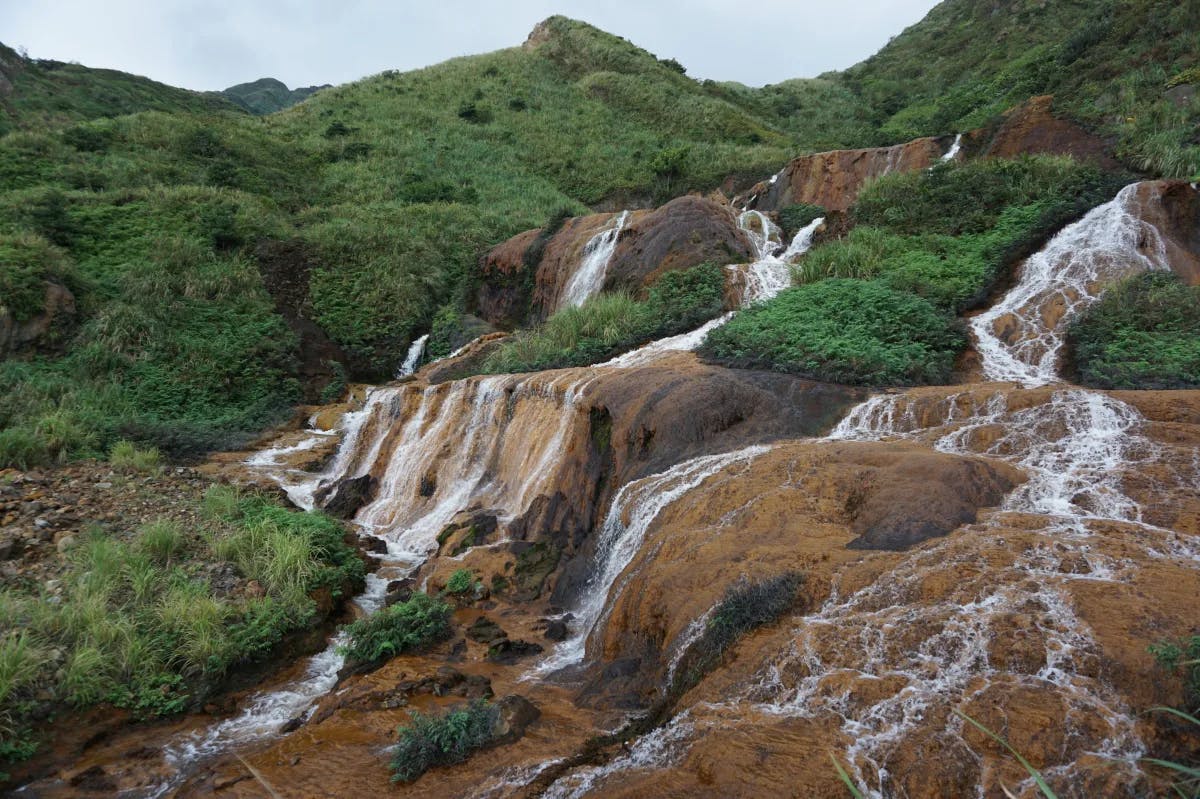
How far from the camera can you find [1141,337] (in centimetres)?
852

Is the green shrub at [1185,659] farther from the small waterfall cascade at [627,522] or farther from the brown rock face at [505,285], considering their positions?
the brown rock face at [505,285]

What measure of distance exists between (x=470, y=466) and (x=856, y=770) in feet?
27.6

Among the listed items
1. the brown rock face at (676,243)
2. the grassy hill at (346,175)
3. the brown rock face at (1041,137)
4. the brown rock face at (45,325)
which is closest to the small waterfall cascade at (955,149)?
the brown rock face at (1041,137)

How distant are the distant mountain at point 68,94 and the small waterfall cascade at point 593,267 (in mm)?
23410

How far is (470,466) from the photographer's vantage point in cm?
1084

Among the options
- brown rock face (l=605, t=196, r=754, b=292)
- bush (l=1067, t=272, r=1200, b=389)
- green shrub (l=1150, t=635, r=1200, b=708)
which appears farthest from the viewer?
brown rock face (l=605, t=196, r=754, b=292)

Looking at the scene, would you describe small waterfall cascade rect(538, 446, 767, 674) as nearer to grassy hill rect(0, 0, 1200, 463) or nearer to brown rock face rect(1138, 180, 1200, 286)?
grassy hill rect(0, 0, 1200, 463)

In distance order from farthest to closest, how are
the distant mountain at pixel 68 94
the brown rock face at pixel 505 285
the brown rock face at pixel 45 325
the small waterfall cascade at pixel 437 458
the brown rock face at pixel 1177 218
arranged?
the distant mountain at pixel 68 94, the brown rock face at pixel 505 285, the brown rock face at pixel 45 325, the brown rock face at pixel 1177 218, the small waterfall cascade at pixel 437 458

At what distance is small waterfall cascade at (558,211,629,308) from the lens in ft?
56.5

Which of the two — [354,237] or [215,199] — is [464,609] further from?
[215,199]

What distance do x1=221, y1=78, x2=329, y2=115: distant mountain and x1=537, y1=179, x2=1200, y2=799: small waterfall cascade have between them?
85.8 meters

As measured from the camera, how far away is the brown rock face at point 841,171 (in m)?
18.7

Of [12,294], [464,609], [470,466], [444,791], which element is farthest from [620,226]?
[444,791]

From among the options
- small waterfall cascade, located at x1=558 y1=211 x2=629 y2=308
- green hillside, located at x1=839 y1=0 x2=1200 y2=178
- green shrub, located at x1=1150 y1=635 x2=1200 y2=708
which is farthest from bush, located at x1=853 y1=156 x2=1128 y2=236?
green shrub, located at x1=1150 y1=635 x2=1200 y2=708
